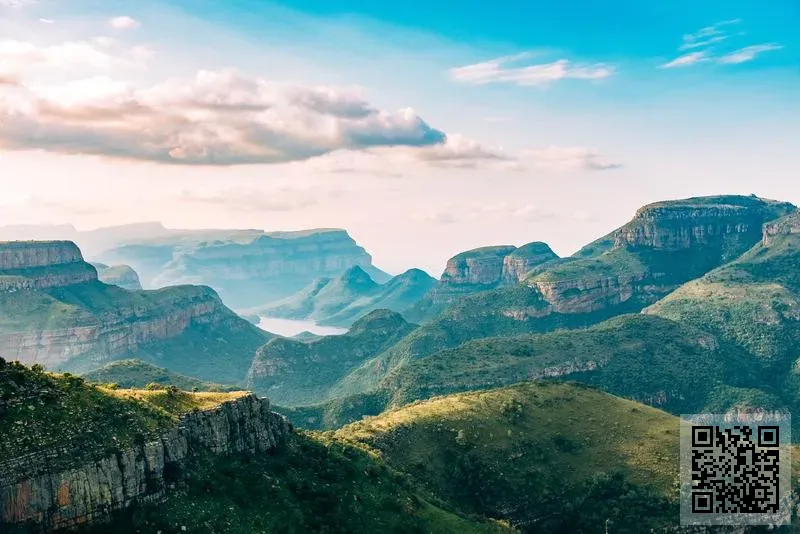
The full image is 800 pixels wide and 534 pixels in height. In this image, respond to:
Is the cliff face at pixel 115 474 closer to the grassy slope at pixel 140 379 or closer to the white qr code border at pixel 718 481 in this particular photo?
the white qr code border at pixel 718 481

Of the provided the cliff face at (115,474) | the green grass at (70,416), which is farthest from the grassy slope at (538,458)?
the green grass at (70,416)

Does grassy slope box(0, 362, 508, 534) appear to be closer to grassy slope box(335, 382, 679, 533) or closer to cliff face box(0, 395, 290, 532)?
cliff face box(0, 395, 290, 532)

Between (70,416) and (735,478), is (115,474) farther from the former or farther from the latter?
(735,478)

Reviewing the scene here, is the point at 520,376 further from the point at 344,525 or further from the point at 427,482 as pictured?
the point at 344,525

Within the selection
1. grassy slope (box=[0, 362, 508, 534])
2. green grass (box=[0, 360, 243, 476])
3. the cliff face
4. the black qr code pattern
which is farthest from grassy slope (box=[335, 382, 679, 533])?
green grass (box=[0, 360, 243, 476])

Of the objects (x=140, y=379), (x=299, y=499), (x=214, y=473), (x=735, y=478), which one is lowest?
(x=140, y=379)

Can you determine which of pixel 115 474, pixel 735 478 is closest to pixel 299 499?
pixel 115 474
